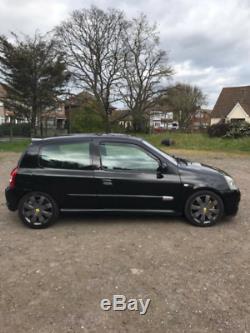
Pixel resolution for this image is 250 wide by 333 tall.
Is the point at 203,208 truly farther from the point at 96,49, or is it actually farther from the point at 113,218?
the point at 96,49

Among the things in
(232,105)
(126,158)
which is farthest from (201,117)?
(126,158)

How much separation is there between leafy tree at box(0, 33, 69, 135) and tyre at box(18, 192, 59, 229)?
68.8ft

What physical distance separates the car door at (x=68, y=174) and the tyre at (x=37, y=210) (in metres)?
0.11

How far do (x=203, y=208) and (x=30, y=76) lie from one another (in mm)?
21942

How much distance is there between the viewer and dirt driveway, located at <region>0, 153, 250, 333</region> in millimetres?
→ 2941

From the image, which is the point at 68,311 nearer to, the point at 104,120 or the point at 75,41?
the point at 104,120

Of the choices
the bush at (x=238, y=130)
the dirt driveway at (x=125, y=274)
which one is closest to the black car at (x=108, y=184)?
the dirt driveway at (x=125, y=274)

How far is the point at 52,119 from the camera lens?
28.9 meters

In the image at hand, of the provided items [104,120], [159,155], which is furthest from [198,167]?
[104,120]

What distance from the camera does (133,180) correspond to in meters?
5.26

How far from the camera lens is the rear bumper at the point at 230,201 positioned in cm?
535

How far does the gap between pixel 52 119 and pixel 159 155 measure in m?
24.8

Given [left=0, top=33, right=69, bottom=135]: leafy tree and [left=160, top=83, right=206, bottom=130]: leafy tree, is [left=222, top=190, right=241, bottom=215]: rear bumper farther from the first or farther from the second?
[left=160, top=83, right=206, bottom=130]: leafy tree

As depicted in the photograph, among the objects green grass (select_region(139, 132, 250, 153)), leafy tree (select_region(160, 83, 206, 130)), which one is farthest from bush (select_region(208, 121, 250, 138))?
leafy tree (select_region(160, 83, 206, 130))
